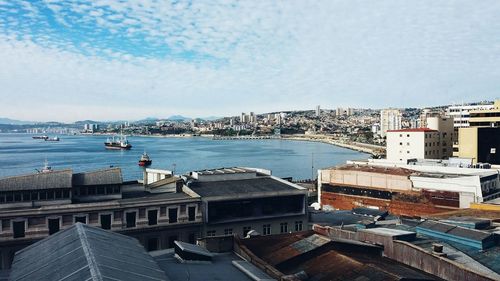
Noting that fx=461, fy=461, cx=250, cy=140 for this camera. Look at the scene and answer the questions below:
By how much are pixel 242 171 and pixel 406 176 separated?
1541 cm

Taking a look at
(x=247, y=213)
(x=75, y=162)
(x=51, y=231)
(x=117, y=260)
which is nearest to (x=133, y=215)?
(x=51, y=231)

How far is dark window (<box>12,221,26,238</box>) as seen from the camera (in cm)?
2247

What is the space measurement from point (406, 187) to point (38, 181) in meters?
28.8

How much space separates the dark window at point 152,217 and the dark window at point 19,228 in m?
6.18

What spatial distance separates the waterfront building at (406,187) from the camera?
1411 inches

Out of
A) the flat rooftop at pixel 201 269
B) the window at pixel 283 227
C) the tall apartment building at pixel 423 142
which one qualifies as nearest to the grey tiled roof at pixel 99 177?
the window at pixel 283 227

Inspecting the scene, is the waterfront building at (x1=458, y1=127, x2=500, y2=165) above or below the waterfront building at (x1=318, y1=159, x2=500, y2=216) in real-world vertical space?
above

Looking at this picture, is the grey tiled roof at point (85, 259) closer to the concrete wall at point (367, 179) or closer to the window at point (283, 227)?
the window at point (283, 227)

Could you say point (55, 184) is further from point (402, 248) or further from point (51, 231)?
point (402, 248)

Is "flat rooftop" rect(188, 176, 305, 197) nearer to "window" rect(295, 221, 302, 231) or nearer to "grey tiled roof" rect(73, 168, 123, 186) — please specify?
"window" rect(295, 221, 302, 231)

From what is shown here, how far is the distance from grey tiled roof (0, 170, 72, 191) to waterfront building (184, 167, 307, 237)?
277 inches

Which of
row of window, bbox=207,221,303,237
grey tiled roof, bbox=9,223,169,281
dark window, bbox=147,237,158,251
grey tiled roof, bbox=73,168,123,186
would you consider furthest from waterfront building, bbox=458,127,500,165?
grey tiled roof, bbox=9,223,169,281

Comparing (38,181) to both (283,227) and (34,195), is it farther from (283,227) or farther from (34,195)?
(283,227)

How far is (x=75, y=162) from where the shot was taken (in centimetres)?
12194
